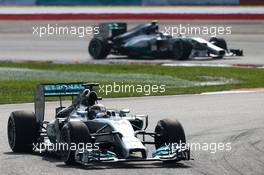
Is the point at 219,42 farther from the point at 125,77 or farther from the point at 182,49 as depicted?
the point at 125,77

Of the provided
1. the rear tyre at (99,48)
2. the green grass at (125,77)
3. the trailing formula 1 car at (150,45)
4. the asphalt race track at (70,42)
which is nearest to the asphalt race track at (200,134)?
the green grass at (125,77)

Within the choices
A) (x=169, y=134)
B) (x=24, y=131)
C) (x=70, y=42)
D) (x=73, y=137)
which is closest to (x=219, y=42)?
(x=70, y=42)

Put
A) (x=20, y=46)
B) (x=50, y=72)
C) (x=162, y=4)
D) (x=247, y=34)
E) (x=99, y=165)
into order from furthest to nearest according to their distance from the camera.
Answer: (x=162, y=4) → (x=247, y=34) → (x=20, y=46) → (x=50, y=72) → (x=99, y=165)

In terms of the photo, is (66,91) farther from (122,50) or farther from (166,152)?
(122,50)

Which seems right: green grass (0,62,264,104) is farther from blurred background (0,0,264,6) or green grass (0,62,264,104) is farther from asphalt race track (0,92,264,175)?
blurred background (0,0,264,6)

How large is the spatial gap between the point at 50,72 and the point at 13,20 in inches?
910

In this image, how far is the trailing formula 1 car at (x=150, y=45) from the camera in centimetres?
3506

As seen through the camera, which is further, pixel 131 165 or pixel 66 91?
pixel 66 91

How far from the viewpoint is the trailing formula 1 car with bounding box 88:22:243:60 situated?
115ft

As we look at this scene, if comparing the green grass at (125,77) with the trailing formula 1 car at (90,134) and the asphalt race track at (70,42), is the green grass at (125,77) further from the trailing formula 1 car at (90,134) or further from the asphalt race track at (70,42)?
the trailing formula 1 car at (90,134)

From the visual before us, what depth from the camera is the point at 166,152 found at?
12945 millimetres

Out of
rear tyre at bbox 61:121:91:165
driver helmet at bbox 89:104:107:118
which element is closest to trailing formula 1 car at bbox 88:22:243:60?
driver helmet at bbox 89:104:107:118

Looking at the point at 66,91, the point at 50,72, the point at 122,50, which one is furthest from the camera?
the point at 122,50

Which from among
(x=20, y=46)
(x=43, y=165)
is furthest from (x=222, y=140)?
(x=20, y=46)
